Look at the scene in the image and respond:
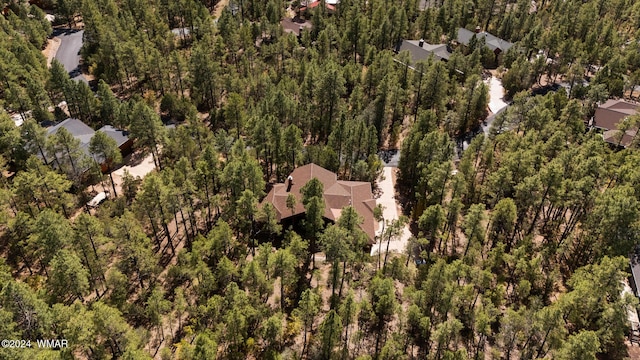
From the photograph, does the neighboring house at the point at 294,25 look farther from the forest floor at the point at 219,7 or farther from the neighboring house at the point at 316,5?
the forest floor at the point at 219,7

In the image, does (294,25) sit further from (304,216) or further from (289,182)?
(304,216)

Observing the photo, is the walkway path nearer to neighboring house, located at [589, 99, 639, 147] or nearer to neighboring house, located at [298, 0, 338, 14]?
neighboring house, located at [589, 99, 639, 147]

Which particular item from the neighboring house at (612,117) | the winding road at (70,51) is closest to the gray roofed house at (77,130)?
the winding road at (70,51)

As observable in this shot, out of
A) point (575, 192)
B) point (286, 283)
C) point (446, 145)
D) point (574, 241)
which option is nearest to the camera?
point (286, 283)

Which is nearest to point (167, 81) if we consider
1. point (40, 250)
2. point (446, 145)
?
point (40, 250)

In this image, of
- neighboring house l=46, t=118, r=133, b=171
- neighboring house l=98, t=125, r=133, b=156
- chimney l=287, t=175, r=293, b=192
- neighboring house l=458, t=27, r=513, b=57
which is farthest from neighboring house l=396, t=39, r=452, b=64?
neighboring house l=46, t=118, r=133, b=171

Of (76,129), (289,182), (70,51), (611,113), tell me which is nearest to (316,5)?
(70,51)

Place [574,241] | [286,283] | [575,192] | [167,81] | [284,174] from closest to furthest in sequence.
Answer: [286,283], [575,192], [574,241], [284,174], [167,81]

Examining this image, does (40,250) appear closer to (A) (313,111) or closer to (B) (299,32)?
(A) (313,111)
